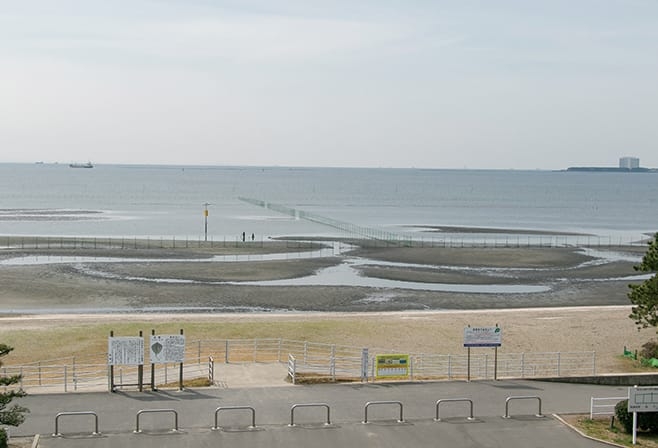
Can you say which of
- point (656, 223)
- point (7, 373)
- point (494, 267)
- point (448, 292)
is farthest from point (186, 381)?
point (656, 223)

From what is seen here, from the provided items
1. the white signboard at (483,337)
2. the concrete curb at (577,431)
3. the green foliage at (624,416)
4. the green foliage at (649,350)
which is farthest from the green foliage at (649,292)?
the concrete curb at (577,431)

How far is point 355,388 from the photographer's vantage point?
82.6 feet

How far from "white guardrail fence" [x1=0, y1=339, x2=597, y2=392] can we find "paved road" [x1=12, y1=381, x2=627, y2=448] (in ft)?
5.38

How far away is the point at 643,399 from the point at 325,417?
8.20m

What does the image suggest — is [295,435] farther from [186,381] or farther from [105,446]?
[186,381]

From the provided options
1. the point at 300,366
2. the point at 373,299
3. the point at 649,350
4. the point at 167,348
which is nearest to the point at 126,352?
the point at 167,348

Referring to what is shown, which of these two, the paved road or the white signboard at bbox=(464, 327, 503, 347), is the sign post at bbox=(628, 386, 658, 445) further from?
the white signboard at bbox=(464, 327, 503, 347)

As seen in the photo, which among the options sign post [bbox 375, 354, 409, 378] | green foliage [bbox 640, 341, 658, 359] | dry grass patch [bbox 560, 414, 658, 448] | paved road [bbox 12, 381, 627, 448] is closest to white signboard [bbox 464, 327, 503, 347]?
paved road [bbox 12, 381, 627, 448]

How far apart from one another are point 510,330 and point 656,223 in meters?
96.1

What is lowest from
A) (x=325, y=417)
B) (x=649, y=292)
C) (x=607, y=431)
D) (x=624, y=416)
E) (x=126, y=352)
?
(x=607, y=431)

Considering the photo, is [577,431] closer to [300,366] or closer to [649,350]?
[300,366]

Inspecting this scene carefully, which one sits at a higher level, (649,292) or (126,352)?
(649,292)

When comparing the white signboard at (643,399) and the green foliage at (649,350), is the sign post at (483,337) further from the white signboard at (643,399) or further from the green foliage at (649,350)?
the green foliage at (649,350)

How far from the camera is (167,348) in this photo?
24.6 meters
